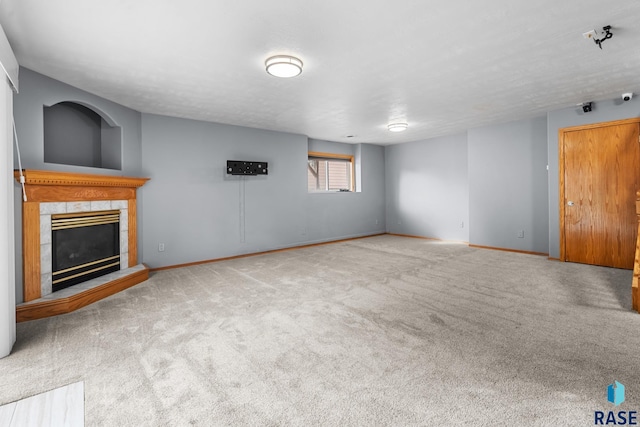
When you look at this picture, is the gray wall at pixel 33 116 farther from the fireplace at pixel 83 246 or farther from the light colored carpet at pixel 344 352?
the light colored carpet at pixel 344 352

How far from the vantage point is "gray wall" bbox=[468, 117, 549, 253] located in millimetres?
5527

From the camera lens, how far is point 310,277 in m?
4.27

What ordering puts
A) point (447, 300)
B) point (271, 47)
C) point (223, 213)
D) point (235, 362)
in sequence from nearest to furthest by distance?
point (235, 362) < point (271, 47) < point (447, 300) < point (223, 213)

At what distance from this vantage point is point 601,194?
458 centimetres

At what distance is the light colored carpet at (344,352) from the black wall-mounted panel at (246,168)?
7.49 feet

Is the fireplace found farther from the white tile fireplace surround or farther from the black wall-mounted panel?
the black wall-mounted panel

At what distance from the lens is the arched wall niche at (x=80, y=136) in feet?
12.5

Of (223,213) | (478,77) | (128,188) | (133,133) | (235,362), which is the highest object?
(478,77)

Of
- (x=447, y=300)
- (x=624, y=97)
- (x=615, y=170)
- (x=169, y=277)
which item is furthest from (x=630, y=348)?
(x=169, y=277)

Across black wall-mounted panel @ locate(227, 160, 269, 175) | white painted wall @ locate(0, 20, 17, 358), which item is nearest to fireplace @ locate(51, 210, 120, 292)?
white painted wall @ locate(0, 20, 17, 358)

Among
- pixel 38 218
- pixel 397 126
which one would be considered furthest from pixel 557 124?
pixel 38 218

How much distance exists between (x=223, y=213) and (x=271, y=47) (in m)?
3.47

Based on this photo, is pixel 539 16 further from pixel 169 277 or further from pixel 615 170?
pixel 169 277

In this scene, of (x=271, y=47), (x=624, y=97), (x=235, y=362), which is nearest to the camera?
(x=235, y=362)
